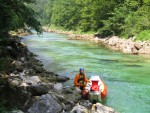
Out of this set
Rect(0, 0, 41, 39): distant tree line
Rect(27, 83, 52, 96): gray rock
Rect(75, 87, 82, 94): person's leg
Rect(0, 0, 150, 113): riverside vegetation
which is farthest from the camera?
Rect(75, 87, 82, 94): person's leg

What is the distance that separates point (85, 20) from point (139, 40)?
28.8 metres

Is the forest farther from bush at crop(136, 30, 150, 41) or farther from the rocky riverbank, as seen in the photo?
the rocky riverbank

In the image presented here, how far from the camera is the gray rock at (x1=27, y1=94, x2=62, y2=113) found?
10273 mm

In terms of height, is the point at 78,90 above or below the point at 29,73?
below

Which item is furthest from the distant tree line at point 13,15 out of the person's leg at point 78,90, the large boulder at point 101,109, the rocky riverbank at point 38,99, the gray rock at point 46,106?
the large boulder at point 101,109

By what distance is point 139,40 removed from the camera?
35125 mm

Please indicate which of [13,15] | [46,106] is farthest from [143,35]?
[46,106]

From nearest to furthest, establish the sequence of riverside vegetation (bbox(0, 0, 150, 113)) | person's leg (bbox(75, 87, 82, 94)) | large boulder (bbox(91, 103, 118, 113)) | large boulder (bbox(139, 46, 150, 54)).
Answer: riverside vegetation (bbox(0, 0, 150, 113))
large boulder (bbox(91, 103, 118, 113))
person's leg (bbox(75, 87, 82, 94))
large boulder (bbox(139, 46, 150, 54))

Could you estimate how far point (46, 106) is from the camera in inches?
408

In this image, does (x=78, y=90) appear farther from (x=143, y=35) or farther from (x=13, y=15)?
(x=143, y=35)

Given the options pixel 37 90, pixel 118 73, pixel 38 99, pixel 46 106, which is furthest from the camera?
pixel 118 73

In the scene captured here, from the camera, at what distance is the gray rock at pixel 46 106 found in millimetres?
10273

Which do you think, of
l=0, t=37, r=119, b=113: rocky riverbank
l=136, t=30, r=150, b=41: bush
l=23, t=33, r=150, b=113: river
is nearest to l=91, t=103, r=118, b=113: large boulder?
l=0, t=37, r=119, b=113: rocky riverbank

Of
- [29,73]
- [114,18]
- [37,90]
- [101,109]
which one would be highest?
[114,18]
